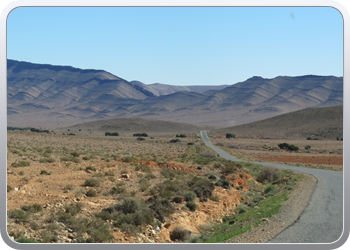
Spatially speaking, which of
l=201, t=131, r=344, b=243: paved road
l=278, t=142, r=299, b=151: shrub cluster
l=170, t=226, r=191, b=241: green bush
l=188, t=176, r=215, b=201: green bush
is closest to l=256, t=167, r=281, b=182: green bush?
l=188, t=176, r=215, b=201: green bush

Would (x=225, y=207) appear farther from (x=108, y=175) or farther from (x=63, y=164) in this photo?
(x=63, y=164)

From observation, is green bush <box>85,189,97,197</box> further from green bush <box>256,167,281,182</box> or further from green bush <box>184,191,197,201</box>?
green bush <box>256,167,281,182</box>

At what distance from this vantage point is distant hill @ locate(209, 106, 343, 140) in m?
111

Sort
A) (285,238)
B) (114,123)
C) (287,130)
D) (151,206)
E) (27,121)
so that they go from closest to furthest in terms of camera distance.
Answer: (285,238)
(151,206)
(287,130)
(114,123)
(27,121)

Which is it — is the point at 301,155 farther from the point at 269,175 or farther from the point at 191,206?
the point at 191,206

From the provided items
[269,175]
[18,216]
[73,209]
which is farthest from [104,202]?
[269,175]

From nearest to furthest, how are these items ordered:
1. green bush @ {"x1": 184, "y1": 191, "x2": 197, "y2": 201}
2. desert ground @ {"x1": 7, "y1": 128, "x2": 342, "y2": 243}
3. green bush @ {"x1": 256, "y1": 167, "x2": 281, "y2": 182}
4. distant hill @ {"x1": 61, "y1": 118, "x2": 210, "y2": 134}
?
1. desert ground @ {"x1": 7, "y1": 128, "x2": 342, "y2": 243}
2. green bush @ {"x1": 184, "y1": 191, "x2": 197, "y2": 201}
3. green bush @ {"x1": 256, "y1": 167, "x2": 281, "y2": 182}
4. distant hill @ {"x1": 61, "y1": 118, "x2": 210, "y2": 134}

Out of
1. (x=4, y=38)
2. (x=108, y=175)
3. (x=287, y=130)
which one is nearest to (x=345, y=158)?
(x=4, y=38)

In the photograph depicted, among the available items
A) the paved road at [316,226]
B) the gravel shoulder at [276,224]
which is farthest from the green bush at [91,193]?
the paved road at [316,226]

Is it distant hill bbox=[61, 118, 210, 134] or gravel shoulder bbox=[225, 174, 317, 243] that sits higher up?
gravel shoulder bbox=[225, 174, 317, 243]

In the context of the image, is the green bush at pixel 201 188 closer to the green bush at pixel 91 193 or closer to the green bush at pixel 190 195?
the green bush at pixel 190 195

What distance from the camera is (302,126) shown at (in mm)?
122938

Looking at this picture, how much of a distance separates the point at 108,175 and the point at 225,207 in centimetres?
819

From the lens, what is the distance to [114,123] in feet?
561
